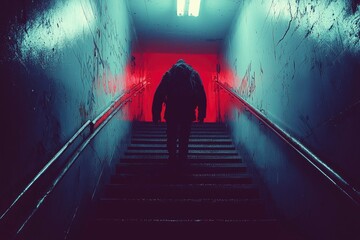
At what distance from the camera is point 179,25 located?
626 cm

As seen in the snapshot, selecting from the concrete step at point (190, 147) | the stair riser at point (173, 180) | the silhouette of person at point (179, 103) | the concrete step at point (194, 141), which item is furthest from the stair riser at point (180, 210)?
the concrete step at point (194, 141)

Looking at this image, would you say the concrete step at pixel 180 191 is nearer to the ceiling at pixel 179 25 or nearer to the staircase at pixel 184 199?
the staircase at pixel 184 199

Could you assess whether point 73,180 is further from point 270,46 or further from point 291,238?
point 270,46

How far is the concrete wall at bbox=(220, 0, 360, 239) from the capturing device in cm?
155

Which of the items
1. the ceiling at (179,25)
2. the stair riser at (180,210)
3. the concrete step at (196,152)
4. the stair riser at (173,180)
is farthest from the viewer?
the ceiling at (179,25)

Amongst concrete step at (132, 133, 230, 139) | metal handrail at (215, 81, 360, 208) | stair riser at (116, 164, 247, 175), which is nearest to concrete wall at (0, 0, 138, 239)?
stair riser at (116, 164, 247, 175)

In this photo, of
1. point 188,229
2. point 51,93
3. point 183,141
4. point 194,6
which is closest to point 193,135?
point 183,141

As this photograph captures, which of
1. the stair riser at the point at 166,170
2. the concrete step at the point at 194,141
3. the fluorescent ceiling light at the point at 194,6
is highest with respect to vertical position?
the fluorescent ceiling light at the point at 194,6

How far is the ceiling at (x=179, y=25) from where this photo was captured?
523 cm

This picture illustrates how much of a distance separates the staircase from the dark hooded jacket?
690 millimetres

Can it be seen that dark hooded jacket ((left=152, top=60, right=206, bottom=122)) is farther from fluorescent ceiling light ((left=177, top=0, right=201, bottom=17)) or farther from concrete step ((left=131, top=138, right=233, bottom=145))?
fluorescent ceiling light ((left=177, top=0, right=201, bottom=17))

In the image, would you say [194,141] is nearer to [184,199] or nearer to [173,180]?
[173,180]

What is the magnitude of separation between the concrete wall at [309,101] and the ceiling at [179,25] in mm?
1889

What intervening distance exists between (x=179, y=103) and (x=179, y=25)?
3008 millimetres
